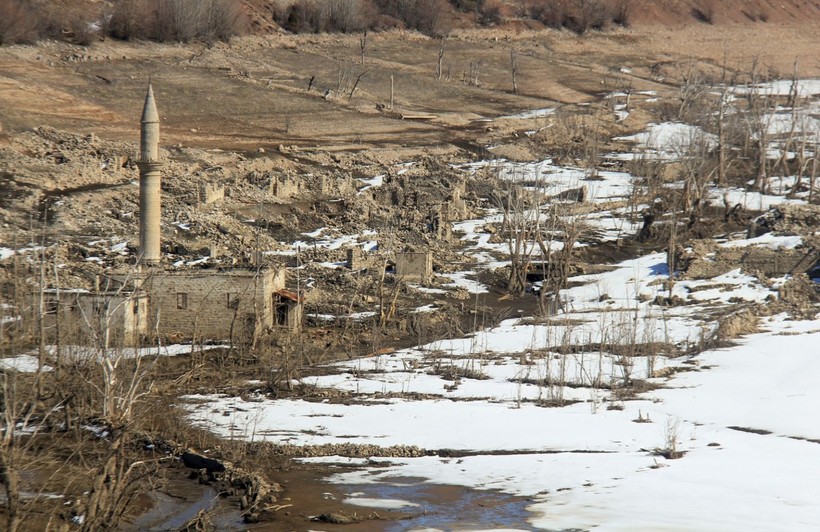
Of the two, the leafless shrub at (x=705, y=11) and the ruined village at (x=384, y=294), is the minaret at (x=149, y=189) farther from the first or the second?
the leafless shrub at (x=705, y=11)

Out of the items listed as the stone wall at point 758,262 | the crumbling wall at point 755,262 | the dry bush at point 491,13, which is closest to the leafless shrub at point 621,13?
the dry bush at point 491,13

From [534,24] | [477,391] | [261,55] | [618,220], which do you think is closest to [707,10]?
[534,24]

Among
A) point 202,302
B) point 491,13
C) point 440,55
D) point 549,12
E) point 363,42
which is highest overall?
point 549,12

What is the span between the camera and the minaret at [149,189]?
1410 inches

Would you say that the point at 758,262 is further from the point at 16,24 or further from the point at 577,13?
the point at 577,13

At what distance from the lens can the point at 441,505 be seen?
20.8m

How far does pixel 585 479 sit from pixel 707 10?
9691 cm

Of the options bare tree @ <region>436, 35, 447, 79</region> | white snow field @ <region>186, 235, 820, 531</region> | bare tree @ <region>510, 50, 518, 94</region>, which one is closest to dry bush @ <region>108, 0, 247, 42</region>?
bare tree @ <region>436, 35, 447, 79</region>

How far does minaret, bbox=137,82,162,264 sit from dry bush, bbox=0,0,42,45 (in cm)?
3618

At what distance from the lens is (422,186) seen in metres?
53.6

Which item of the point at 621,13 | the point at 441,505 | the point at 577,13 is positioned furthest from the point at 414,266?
the point at 621,13

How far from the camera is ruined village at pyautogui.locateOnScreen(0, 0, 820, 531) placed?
21.2m

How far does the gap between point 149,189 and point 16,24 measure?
3810cm

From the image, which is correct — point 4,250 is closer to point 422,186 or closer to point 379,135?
point 422,186
